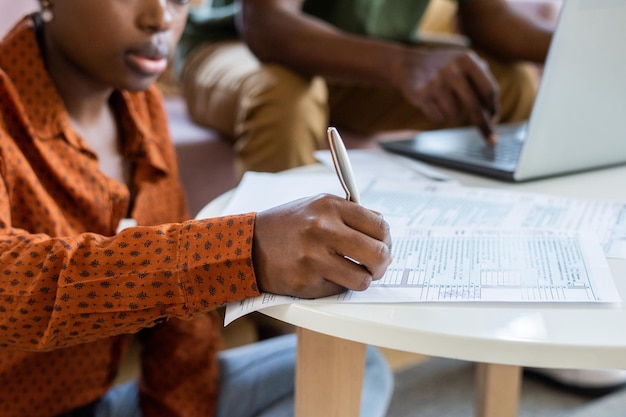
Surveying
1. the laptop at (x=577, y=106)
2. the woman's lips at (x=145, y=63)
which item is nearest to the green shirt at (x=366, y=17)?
the laptop at (x=577, y=106)

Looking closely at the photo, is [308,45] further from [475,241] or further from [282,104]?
[475,241]

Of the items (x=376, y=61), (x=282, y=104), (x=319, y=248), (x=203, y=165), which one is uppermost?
(x=319, y=248)

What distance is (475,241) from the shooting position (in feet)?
2.05

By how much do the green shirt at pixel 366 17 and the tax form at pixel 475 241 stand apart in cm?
75

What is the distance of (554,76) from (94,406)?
59 centimetres

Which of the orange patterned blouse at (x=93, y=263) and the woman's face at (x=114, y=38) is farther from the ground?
the woman's face at (x=114, y=38)

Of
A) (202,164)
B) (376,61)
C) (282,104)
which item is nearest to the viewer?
(376,61)

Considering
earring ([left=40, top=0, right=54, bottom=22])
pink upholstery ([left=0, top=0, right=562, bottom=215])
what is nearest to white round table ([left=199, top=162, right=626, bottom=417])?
earring ([left=40, top=0, right=54, bottom=22])

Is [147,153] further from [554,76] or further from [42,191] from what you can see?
[554,76]

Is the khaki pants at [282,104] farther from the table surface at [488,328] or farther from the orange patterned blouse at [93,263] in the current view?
the table surface at [488,328]

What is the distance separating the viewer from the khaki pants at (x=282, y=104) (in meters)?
1.23

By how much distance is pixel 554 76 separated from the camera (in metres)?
0.73

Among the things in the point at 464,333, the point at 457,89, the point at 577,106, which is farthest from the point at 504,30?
the point at 464,333

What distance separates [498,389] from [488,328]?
Answer: 0.49m
